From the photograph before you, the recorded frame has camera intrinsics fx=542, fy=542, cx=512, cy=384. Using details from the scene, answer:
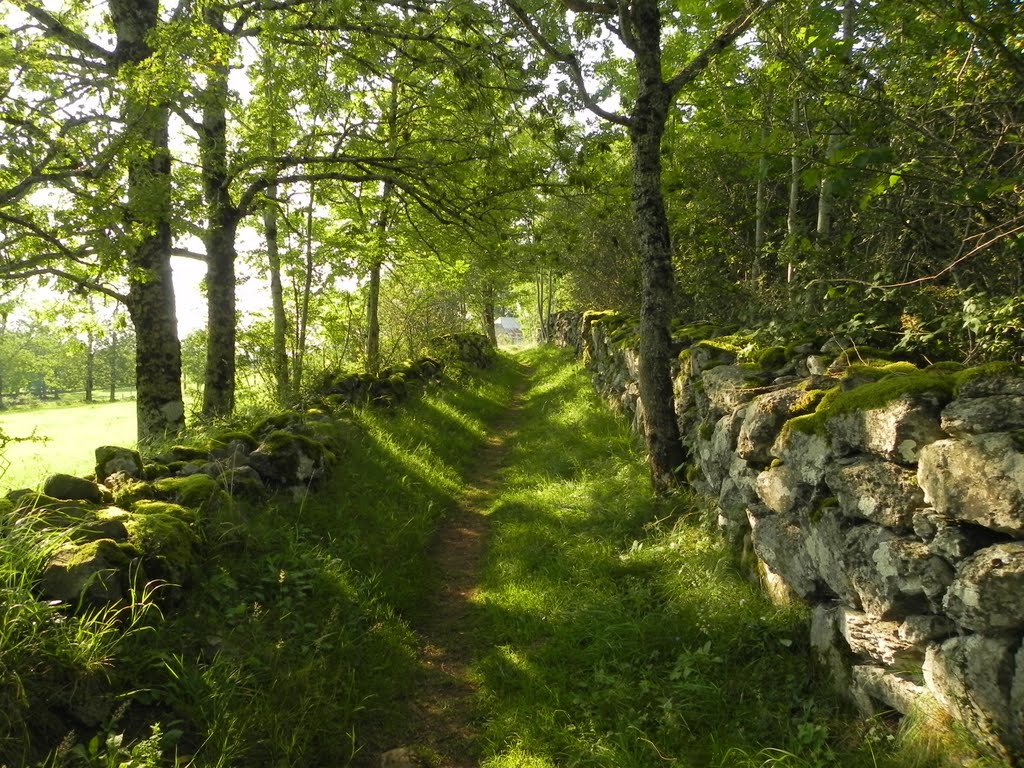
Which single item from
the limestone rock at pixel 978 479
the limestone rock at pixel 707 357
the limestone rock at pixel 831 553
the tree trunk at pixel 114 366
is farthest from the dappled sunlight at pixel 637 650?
the tree trunk at pixel 114 366

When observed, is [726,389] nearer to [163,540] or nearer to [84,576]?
[163,540]

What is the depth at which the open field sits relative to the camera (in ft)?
27.1

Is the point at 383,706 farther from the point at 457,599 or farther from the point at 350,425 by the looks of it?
the point at 350,425

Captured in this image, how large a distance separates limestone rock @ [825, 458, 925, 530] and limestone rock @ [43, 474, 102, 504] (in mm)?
5350

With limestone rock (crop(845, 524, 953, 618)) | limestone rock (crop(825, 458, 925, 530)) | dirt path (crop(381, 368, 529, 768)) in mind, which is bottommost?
dirt path (crop(381, 368, 529, 768))

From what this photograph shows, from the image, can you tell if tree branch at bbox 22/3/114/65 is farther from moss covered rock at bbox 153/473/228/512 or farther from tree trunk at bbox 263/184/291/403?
moss covered rock at bbox 153/473/228/512

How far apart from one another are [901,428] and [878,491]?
1.22 ft

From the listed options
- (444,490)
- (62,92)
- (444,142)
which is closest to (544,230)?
(444,142)

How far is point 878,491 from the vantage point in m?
3.02

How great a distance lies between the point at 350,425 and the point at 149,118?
469cm

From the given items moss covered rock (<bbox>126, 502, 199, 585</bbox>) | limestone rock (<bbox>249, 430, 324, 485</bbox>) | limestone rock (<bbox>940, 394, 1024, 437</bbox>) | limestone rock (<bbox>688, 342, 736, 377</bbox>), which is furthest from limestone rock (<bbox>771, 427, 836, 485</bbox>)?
limestone rock (<bbox>249, 430, 324, 485</bbox>)

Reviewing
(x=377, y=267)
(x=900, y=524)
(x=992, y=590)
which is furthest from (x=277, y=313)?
(x=992, y=590)

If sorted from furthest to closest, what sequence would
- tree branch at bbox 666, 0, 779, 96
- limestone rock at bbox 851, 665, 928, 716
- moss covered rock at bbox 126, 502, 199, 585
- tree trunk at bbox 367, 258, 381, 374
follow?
tree trunk at bbox 367, 258, 381, 374, tree branch at bbox 666, 0, 779, 96, moss covered rock at bbox 126, 502, 199, 585, limestone rock at bbox 851, 665, 928, 716

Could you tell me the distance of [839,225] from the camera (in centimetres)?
672
